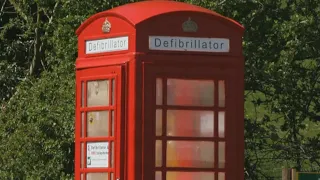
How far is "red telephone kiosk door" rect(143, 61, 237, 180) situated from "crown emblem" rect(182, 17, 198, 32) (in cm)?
30

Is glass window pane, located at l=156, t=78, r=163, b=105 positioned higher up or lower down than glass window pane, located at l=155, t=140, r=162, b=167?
higher up

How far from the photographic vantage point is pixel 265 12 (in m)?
13.0

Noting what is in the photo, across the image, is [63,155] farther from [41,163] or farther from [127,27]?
[127,27]

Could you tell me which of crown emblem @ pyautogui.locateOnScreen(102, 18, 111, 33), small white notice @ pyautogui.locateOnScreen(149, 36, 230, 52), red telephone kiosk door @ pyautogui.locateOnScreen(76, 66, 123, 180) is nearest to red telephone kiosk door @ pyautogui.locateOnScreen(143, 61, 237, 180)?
small white notice @ pyautogui.locateOnScreen(149, 36, 230, 52)

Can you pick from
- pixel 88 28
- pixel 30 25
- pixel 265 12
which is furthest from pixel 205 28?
pixel 30 25

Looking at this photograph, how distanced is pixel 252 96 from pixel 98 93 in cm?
644

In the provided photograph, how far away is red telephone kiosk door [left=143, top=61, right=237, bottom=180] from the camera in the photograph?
283 inches

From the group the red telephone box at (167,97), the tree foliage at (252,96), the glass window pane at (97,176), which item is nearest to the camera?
the red telephone box at (167,97)

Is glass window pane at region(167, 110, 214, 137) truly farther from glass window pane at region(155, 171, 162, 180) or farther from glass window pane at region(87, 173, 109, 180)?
glass window pane at region(87, 173, 109, 180)

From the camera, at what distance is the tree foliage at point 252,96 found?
11.9 metres

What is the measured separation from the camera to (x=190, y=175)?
7301 millimetres

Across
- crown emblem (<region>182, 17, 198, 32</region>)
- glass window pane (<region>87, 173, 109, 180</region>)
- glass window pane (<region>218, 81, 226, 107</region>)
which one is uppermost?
crown emblem (<region>182, 17, 198, 32</region>)

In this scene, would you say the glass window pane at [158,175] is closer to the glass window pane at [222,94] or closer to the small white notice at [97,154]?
the small white notice at [97,154]

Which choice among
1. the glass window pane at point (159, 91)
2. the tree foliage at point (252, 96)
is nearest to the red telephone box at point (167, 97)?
the glass window pane at point (159, 91)
